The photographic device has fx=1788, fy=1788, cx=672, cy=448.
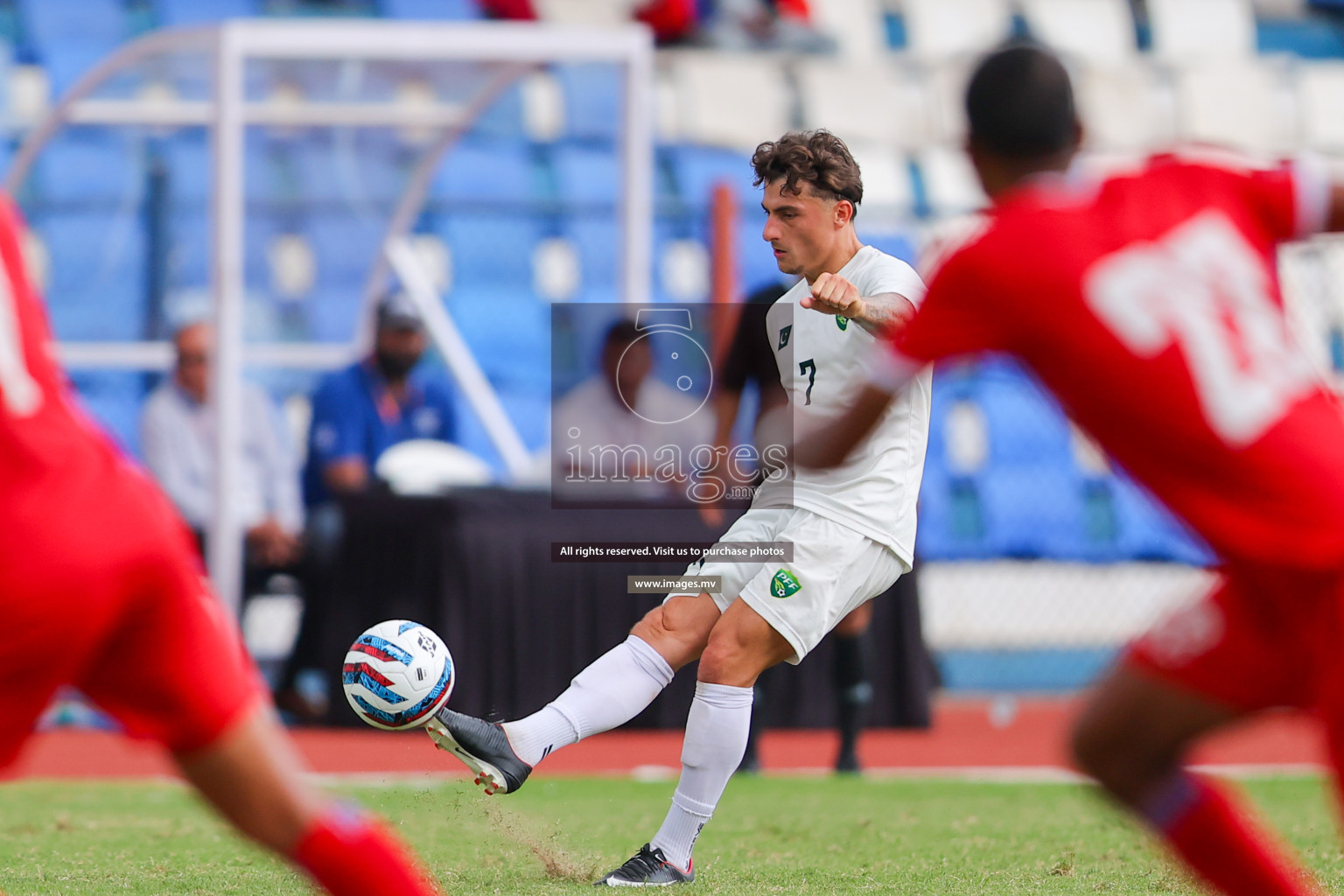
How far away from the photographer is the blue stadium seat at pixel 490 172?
1466cm

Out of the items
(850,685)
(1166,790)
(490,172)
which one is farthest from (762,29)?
(1166,790)

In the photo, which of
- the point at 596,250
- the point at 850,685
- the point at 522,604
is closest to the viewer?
the point at 850,685

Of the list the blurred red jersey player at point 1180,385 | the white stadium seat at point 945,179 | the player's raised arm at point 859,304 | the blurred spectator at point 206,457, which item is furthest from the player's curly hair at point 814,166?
the white stadium seat at point 945,179

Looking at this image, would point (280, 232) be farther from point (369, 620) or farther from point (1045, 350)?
point (1045, 350)

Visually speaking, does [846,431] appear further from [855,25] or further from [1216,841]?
[855,25]

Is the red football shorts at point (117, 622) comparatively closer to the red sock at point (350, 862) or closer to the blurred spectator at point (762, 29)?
the red sock at point (350, 862)

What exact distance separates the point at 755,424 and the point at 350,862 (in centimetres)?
535

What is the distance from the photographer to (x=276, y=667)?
10.2m

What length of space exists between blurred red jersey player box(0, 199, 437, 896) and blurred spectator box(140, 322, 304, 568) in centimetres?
698

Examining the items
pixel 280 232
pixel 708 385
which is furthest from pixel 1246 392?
pixel 280 232

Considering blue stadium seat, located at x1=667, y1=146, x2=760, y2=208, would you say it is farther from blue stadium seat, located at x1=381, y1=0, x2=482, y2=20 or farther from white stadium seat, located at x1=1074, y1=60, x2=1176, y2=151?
white stadium seat, located at x1=1074, y1=60, x2=1176, y2=151

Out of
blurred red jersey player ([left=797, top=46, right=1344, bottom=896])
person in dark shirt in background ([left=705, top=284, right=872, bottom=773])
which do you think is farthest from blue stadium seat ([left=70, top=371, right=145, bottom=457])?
blurred red jersey player ([left=797, top=46, right=1344, bottom=896])

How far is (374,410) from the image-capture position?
982 cm

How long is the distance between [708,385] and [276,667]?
Answer: 9.97 ft
